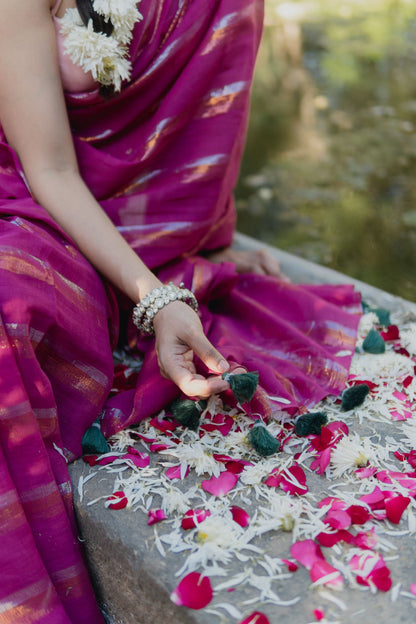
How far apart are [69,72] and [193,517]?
1.13 meters

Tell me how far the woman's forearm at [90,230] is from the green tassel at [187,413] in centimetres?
27

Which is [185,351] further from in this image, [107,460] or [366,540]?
[366,540]

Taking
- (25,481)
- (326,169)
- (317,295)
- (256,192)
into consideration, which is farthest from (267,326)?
(326,169)

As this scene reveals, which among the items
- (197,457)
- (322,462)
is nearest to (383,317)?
(322,462)

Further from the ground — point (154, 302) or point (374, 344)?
point (154, 302)

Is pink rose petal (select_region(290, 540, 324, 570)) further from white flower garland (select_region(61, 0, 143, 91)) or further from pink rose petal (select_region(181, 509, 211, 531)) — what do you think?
white flower garland (select_region(61, 0, 143, 91))

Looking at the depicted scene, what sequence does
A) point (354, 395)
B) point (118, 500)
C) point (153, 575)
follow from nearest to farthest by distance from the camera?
1. point (153, 575)
2. point (118, 500)
3. point (354, 395)

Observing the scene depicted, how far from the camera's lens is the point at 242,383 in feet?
4.59

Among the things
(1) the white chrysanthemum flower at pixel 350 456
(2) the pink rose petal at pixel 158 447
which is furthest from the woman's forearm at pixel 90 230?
(1) the white chrysanthemum flower at pixel 350 456

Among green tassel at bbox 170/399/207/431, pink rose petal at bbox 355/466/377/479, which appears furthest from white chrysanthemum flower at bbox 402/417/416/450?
green tassel at bbox 170/399/207/431

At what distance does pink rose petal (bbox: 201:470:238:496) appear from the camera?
1352 mm

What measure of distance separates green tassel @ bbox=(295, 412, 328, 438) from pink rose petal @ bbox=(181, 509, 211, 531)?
0.32m

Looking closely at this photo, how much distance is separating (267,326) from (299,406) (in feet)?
1.13

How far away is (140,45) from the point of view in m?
1.75
